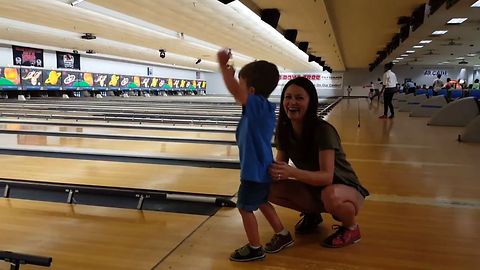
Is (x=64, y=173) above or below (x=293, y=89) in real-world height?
below

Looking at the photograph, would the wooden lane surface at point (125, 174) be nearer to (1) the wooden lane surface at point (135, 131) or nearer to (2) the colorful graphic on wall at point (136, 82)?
(1) the wooden lane surface at point (135, 131)

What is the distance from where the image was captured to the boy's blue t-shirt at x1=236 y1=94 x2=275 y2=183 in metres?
1.83

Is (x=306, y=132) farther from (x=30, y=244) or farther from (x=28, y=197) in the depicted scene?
(x=28, y=197)

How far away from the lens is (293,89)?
2098 mm

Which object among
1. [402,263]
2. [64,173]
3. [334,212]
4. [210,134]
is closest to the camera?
[402,263]

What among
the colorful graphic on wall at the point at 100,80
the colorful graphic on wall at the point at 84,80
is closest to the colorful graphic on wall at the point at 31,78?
the colorful graphic on wall at the point at 84,80

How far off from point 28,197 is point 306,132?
2.26 m

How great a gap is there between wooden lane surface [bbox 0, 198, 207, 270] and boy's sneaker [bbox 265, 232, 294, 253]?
0.50 meters

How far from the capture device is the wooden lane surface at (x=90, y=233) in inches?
79.2

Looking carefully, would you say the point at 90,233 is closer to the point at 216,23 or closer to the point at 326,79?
the point at 216,23

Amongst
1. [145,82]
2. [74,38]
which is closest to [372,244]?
[74,38]

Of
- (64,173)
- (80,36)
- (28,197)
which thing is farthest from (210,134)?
(80,36)

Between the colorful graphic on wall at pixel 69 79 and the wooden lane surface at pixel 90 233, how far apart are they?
17781mm

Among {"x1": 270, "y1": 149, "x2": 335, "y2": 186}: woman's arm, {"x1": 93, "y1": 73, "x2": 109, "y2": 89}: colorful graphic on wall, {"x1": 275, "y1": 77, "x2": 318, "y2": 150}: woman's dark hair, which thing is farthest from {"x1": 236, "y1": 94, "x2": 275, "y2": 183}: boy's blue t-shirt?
{"x1": 93, "y1": 73, "x2": 109, "y2": 89}: colorful graphic on wall
